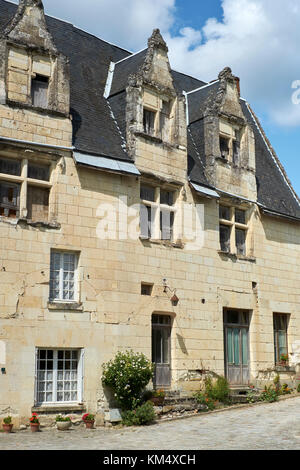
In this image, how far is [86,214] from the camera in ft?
51.9

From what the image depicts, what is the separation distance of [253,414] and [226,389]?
1.85 metres

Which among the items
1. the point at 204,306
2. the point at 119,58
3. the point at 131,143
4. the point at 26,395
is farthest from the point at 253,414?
the point at 119,58

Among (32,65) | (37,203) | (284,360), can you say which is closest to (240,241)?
(284,360)

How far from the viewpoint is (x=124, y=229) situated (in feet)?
53.9

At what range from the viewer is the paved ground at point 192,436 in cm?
1150

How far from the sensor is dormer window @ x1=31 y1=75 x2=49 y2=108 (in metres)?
15.8

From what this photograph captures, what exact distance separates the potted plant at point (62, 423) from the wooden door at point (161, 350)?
3229 mm

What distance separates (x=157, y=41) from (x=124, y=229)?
622 cm

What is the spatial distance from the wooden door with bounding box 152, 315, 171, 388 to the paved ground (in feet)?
5.20

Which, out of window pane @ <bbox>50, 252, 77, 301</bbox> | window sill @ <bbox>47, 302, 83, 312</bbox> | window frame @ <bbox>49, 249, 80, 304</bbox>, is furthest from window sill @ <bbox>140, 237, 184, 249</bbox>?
window sill @ <bbox>47, 302, 83, 312</bbox>

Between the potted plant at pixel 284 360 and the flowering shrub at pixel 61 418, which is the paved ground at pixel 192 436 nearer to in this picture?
the flowering shrub at pixel 61 418

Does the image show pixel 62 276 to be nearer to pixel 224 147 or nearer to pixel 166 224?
pixel 166 224

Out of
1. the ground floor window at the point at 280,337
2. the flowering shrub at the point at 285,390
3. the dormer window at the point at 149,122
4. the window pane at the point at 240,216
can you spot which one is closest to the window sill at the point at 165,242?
the window pane at the point at 240,216

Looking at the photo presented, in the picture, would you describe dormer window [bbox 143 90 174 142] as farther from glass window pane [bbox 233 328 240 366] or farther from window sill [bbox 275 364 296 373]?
window sill [bbox 275 364 296 373]
